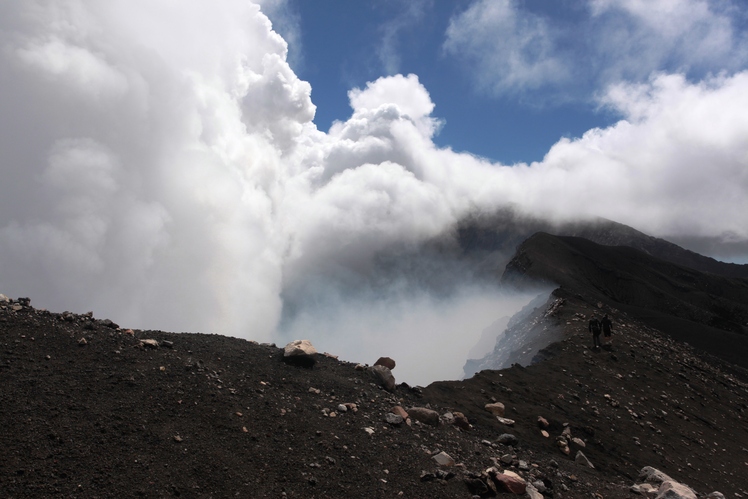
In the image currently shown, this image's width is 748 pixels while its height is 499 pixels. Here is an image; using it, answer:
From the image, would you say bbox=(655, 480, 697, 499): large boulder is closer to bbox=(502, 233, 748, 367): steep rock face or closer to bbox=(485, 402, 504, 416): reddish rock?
bbox=(485, 402, 504, 416): reddish rock

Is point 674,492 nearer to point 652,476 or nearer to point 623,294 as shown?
point 652,476

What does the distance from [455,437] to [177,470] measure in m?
7.00

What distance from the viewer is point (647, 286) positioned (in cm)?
8288

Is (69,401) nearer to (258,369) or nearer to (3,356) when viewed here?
(3,356)

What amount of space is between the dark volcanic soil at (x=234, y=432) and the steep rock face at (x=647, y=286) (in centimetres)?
3696

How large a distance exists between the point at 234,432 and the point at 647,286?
9089 centimetres

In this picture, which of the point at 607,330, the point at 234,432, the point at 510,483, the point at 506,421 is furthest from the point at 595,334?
the point at 234,432

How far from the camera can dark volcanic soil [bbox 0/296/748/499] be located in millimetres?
8227

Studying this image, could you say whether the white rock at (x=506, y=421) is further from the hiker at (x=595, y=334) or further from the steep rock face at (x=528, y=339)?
the steep rock face at (x=528, y=339)

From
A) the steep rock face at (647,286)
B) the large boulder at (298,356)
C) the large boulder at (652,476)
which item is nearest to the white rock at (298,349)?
the large boulder at (298,356)

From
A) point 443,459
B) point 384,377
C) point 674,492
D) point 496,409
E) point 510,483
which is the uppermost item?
point 384,377

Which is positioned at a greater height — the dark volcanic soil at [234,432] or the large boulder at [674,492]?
the dark volcanic soil at [234,432]

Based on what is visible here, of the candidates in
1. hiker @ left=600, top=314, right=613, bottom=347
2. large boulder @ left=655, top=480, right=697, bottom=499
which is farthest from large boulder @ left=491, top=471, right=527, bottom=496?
hiker @ left=600, top=314, right=613, bottom=347

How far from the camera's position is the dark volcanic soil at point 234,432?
8.23 m
